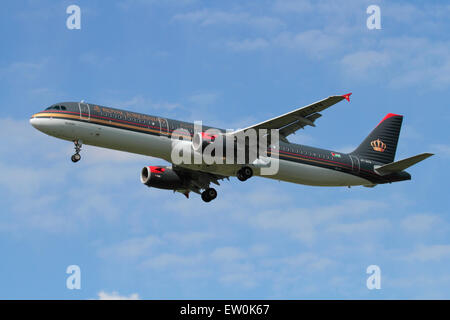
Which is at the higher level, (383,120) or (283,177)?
(383,120)

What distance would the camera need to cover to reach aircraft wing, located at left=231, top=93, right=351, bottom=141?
42062 millimetres

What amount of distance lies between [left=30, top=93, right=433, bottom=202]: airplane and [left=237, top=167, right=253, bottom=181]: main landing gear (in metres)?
0.04

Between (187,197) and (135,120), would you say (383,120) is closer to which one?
(187,197)

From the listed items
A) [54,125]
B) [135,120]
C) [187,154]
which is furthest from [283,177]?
[54,125]

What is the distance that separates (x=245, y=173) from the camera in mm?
49219

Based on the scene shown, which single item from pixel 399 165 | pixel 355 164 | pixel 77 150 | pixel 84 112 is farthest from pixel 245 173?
pixel 399 165

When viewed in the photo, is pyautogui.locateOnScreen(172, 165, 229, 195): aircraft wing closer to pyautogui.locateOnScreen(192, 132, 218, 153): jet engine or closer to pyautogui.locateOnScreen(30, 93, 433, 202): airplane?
pyautogui.locateOnScreen(30, 93, 433, 202): airplane

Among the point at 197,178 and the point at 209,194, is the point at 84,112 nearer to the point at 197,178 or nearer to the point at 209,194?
the point at 197,178

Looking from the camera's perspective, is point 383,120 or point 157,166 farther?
point 383,120

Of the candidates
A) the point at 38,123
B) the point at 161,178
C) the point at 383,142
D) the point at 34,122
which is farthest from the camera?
the point at 383,142

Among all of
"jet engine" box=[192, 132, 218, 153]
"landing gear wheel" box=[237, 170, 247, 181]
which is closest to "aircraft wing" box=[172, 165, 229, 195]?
"landing gear wheel" box=[237, 170, 247, 181]

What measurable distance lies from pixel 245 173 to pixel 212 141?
13.1 ft

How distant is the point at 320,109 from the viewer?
141ft
